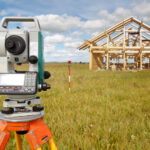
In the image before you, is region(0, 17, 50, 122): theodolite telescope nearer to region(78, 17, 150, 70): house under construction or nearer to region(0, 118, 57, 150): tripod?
region(0, 118, 57, 150): tripod

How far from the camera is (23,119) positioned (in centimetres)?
145

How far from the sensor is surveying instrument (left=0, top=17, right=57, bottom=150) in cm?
139

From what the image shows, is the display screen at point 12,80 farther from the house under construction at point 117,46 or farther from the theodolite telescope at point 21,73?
the house under construction at point 117,46

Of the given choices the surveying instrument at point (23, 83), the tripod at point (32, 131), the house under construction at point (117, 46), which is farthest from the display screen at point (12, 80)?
the house under construction at point (117, 46)

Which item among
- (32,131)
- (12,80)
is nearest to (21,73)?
(12,80)

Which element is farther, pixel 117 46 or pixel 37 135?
pixel 117 46

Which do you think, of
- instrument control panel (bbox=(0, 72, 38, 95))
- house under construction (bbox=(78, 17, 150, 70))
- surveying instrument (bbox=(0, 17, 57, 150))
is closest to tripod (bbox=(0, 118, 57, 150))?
surveying instrument (bbox=(0, 17, 57, 150))

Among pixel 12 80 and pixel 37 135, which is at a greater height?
pixel 12 80

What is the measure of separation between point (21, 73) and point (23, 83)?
94mm

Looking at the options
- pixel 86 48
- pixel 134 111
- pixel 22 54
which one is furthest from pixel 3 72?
pixel 86 48

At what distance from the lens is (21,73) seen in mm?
1414

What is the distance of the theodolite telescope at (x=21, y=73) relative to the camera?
1371mm

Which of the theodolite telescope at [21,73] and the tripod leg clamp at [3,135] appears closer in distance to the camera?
the theodolite telescope at [21,73]

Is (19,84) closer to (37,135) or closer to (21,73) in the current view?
(21,73)
